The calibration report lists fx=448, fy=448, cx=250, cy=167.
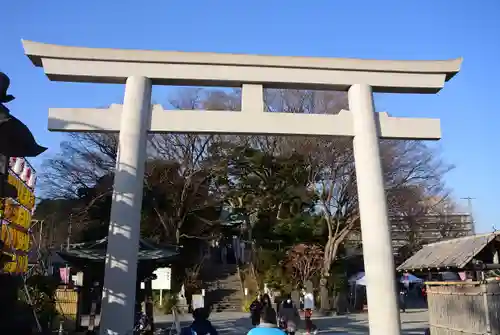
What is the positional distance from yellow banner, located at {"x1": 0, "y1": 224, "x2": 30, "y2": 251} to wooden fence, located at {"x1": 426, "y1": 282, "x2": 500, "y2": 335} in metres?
9.86

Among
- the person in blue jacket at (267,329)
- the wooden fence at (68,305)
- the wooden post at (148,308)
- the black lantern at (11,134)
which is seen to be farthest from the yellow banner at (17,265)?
the person in blue jacket at (267,329)

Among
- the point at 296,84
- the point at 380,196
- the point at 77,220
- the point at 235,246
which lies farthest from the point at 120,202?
the point at 235,246

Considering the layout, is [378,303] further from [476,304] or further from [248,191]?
[248,191]

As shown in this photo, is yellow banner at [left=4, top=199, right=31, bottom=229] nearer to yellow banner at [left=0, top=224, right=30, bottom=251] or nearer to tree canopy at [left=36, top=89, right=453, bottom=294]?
yellow banner at [left=0, top=224, right=30, bottom=251]

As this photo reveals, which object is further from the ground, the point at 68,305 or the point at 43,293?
the point at 43,293

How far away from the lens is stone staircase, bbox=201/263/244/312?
1040 inches

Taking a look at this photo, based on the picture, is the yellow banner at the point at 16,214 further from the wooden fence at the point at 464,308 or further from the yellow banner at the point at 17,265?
the wooden fence at the point at 464,308

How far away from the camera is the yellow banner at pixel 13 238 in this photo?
37.0 feet

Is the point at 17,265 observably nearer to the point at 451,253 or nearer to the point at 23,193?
the point at 23,193

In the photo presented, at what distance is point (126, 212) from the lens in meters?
7.67

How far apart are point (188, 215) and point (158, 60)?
65.8 feet

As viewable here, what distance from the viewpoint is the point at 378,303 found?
778 cm

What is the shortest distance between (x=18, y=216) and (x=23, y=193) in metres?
0.74

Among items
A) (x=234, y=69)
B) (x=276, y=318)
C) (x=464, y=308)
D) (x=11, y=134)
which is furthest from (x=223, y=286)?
(x=11, y=134)
